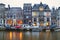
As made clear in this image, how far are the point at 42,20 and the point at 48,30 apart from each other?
18.6 inches

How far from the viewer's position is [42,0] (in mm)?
→ 7367

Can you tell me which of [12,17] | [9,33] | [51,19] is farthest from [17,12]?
[51,19]

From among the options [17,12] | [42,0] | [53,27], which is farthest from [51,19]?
[17,12]

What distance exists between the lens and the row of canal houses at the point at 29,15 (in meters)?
7.44

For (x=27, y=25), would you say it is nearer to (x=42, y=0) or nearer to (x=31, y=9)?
(x=31, y=9)

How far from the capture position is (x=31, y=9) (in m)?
7.68

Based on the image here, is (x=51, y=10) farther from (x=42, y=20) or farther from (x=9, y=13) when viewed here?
(x=9, y=13)

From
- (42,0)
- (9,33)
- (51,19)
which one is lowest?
(9,33)

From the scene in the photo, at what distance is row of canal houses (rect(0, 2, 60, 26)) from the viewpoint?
7.44 metres

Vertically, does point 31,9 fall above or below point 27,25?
above

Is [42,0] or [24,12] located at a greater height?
[42,0]

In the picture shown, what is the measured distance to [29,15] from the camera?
24.6 feet

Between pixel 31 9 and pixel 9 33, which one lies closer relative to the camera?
pixel 9 33

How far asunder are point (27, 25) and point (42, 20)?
645 mm
